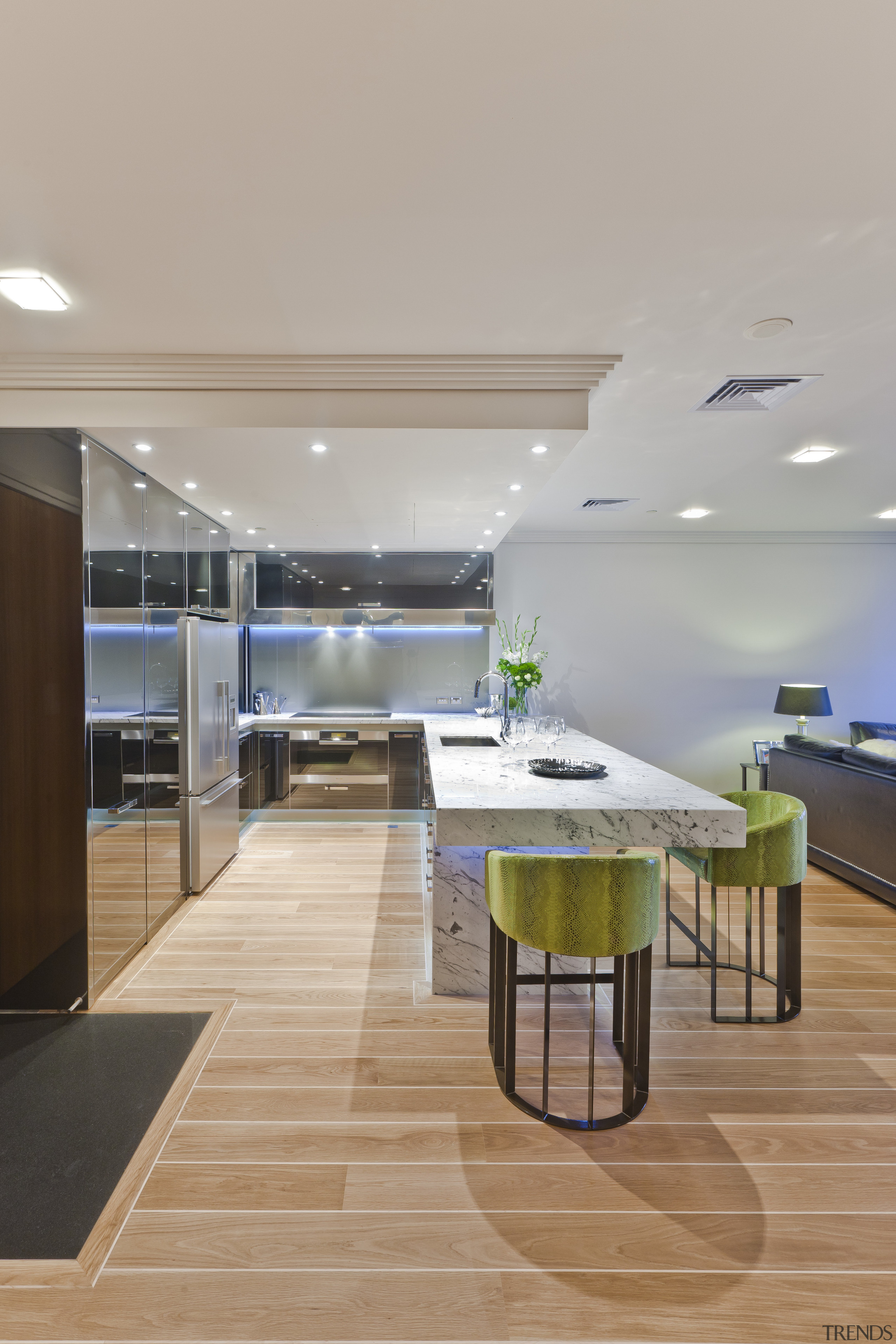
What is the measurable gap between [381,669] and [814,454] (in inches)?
145

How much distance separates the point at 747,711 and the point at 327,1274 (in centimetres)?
564

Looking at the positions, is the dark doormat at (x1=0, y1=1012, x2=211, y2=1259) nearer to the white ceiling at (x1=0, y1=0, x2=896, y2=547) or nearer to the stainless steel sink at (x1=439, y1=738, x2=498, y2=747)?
the stainless steel sink at (x1=439, y1=738, x2=498, y2=747)

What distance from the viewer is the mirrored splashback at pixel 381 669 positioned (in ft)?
18.6

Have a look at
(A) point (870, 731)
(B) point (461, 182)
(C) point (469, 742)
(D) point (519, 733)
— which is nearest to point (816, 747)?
(A) point (870, 731)

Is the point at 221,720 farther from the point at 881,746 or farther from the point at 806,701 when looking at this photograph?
the point at 881,746

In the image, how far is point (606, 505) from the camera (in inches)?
191

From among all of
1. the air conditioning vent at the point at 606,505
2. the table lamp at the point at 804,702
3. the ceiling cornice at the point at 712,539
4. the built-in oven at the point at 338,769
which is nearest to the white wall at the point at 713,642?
the ceiling cornice at the point at 712,539

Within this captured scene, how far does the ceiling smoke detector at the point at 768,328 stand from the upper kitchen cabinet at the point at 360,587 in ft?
10.9

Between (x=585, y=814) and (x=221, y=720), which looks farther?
(x=221, y=720)

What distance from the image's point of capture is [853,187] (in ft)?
5.16

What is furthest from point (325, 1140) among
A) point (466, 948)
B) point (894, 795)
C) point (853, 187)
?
point (894, 795)

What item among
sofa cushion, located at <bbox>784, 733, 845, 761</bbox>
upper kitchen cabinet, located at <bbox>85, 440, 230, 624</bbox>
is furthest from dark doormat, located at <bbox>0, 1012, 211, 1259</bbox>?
sofa cushion, located at <bbox>784, 733, 845, 761</bbox>

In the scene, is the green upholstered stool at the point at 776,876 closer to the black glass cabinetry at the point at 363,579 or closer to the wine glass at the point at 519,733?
the wine glass at the point at 519,733

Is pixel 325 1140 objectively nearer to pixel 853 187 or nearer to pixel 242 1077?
pixel 242 1077
